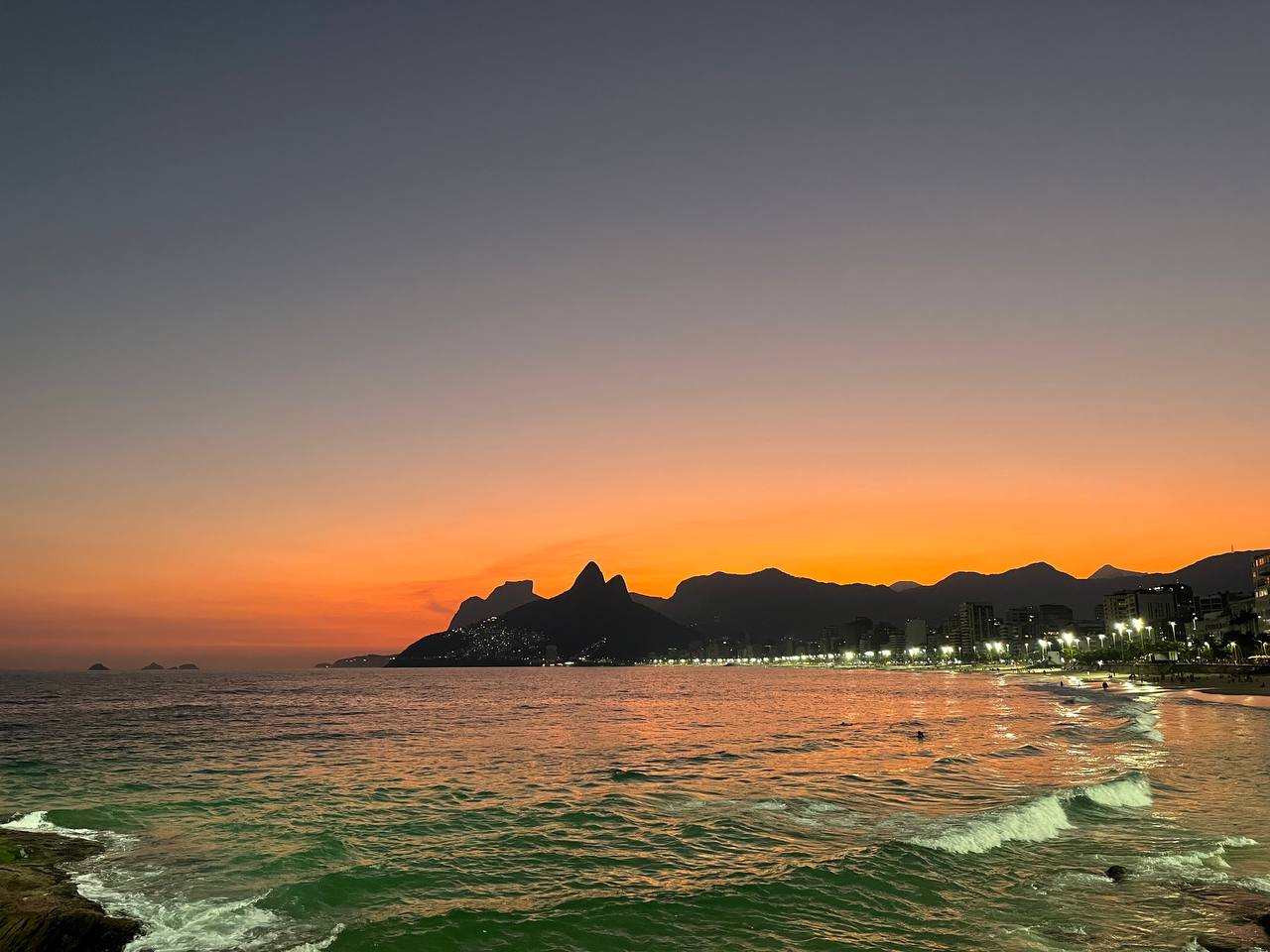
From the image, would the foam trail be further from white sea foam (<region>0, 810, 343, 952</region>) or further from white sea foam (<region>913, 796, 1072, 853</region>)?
white sea foam (<region>913, 796, 1072, 853</region>)

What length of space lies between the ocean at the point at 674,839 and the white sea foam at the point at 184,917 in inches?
4.7

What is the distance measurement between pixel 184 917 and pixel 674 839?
16.8 metres

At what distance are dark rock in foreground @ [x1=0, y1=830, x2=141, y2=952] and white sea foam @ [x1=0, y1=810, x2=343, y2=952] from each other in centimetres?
52

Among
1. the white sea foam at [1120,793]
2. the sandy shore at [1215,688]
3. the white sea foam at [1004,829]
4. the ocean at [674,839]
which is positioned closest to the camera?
the ocean at [674,839]

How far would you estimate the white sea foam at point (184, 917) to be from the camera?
19.4 m

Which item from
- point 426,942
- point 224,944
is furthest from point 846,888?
point 224,944

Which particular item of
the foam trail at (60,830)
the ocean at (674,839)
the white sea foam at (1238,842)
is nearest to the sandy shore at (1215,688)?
the ocean at (674,839)

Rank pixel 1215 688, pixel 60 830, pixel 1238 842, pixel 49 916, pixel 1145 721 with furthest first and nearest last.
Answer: pixel 1215 688 → pixel 1145 721 → pixel 60 830 → pixel 1238 842 → pixel 49 916

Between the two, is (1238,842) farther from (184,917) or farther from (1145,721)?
(1145,721)

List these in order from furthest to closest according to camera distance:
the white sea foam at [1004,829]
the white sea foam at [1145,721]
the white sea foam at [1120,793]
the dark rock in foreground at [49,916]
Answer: the white sea foam at [1145,721], the white sea foam at [1120,793], the white sea foam at [1004,829], the dark rock in foreground at [49,916]

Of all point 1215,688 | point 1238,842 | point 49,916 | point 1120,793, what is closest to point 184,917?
point 49,916

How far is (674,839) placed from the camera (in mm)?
30969

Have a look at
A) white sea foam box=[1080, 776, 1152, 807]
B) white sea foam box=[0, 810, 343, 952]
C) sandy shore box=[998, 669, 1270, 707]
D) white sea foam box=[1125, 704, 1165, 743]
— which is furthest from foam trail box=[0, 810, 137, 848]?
sandy shore box=[998, 669, 1270, 707]

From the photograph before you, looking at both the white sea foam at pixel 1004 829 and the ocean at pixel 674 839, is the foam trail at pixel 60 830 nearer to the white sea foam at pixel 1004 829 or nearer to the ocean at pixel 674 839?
the ocean at pixel 674 839
